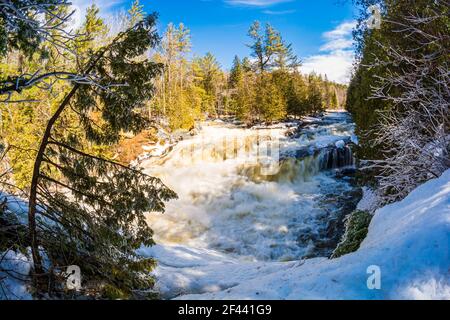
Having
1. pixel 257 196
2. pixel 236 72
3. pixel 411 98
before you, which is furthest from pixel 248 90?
pixel 411 98

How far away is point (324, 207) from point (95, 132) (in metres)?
11.2

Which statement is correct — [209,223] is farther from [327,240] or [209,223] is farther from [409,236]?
[409,236]

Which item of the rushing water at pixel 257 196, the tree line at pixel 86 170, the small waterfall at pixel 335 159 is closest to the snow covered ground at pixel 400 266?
the tree line at pixel 86 170

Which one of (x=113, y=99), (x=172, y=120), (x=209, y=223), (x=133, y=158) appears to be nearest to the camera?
(x=113, y=99)

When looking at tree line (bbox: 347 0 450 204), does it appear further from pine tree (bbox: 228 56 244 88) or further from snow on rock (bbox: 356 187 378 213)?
pine tree (bbox: 228 56 244 88)

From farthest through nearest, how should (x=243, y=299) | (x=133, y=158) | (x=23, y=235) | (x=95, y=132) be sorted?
(x=133, y=158) → (x=95, y=132) → (x=23, y=235) → (x=243, y=299)

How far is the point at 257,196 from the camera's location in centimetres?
1586

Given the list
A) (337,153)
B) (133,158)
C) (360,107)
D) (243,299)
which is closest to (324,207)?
(360,107)

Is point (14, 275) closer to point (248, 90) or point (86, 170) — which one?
point (86, 170)

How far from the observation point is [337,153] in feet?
67.2

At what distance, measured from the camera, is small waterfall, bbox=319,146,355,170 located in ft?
65.8

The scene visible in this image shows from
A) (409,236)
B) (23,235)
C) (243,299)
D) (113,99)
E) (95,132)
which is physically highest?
(113,99)

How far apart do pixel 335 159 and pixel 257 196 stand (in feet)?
23.5
